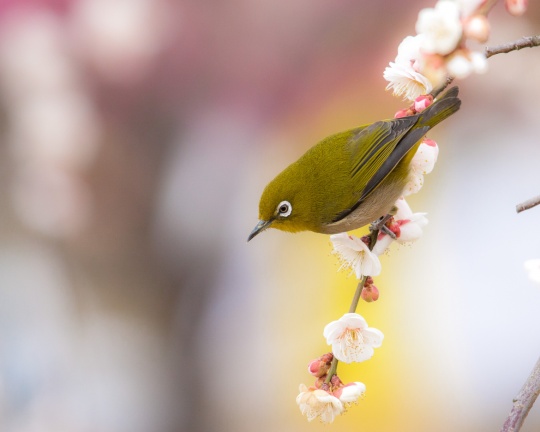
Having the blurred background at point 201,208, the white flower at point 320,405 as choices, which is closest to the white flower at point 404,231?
the white flower at point 320,405

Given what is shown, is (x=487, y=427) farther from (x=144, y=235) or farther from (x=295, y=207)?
(x=295, y=207)

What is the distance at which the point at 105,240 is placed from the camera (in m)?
1.37

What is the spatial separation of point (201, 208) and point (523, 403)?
107 centimetres

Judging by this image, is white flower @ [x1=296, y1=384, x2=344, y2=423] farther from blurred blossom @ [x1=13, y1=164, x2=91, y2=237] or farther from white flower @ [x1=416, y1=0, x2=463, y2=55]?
blurred blossom @ [x1=13, y1=164, x2=91, y2=237]

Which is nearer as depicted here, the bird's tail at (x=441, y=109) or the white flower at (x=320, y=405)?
the white flower at (x=320, y=405)

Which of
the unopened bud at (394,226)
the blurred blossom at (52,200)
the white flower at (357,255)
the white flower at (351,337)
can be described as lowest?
the white flower at (351,337)

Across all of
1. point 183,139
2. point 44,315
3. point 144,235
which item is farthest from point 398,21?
point 44,315

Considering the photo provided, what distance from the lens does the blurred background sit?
1.30 metres

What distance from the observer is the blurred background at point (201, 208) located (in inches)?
51.3

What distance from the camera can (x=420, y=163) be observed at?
0.59 metres

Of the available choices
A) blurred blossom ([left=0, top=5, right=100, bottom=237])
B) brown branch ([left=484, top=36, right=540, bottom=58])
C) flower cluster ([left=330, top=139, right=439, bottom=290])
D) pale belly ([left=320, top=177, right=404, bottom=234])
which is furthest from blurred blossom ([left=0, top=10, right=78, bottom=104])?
brown branch ([left=484, top=36, right=540, bottom=58])

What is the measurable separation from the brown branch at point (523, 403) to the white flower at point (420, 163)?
0.83 feet

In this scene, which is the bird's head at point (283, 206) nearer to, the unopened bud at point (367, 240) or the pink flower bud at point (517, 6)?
the unopened bud at point (367, 240)

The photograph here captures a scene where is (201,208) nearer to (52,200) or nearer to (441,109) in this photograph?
(52,200)
